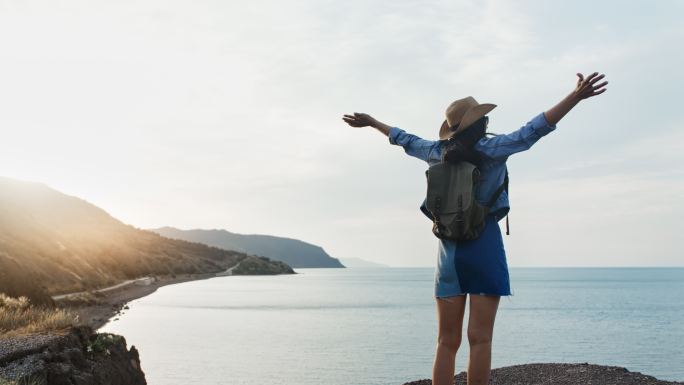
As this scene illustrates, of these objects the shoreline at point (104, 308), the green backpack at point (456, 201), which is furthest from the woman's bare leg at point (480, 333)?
the shoreline at point (104, 308)

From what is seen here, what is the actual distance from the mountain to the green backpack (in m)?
19.1

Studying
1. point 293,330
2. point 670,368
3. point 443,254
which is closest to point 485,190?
point 443,254

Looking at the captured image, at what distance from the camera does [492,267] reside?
4602 mm

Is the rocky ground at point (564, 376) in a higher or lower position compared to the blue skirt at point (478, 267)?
lower

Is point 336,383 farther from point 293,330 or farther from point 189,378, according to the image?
point 293,330

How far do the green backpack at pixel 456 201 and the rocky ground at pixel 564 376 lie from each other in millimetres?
4985

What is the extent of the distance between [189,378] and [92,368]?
43.5 ft

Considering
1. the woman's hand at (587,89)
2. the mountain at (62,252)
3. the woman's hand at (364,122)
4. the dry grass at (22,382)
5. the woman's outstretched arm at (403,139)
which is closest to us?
the woman's hand at (587,89)

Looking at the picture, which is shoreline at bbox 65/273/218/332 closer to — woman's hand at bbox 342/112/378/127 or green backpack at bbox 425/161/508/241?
woman's hand at bbox 342/112/378/127

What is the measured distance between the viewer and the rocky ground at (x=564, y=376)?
30.8ft

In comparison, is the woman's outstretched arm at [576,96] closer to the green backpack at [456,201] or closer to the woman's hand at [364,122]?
the green backpack at [456,201]

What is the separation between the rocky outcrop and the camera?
25.2 ft

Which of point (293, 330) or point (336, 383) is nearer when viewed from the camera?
point (336, 383)

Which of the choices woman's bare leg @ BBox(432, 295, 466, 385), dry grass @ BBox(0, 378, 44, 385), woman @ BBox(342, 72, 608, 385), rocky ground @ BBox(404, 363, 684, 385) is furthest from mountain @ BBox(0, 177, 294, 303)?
woman @ BBox(342, 72, 608, 385)
